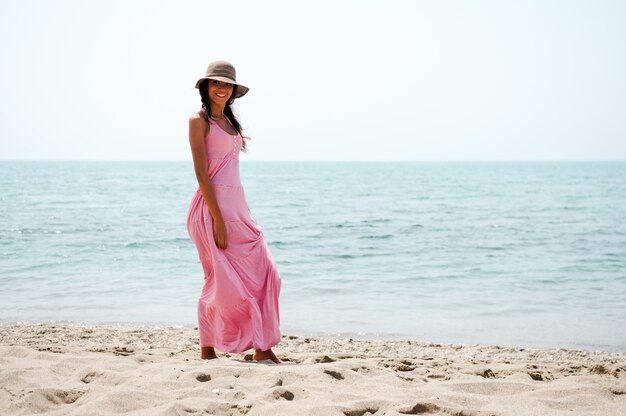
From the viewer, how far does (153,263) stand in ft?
36.7

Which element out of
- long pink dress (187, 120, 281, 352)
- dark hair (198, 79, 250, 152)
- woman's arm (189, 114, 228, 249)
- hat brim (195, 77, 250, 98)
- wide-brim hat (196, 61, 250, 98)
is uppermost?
wide-brim hat (196, 61, 250, 98)

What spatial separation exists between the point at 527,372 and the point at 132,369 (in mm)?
2580

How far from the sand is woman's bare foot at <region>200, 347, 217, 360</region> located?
2.0 inches

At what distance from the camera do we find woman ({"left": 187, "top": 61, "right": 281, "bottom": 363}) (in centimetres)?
439

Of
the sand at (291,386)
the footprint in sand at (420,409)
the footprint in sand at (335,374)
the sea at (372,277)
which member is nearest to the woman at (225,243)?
the sand at (291,386)

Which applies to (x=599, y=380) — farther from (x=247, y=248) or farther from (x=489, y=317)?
(x=489, y=317)

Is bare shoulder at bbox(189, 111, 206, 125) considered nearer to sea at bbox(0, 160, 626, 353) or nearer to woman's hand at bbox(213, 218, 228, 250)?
woman's hand at bbox(213, 218, 228, 250)

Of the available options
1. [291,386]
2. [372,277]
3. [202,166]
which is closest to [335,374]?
[291,386]

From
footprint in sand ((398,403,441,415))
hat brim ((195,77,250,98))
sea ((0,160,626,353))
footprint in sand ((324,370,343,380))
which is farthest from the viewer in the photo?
sea ((0,160,626,353))

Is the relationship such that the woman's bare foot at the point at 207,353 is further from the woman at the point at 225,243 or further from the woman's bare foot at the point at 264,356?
the woman's bare foot at the point at 264,356

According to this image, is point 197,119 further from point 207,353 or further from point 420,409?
point 420,409

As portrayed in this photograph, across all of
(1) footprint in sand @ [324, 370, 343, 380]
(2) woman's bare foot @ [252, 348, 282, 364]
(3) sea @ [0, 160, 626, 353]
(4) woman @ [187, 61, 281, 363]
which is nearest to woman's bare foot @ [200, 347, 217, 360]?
(4) woman @ [187, 61, 281, 363]

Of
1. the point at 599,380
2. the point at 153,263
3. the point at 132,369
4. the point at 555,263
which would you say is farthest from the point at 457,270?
the point at 132,369

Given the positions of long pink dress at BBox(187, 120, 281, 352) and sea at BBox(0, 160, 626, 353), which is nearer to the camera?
A: long pink dress at BBox(187, 120, 281, 352)
